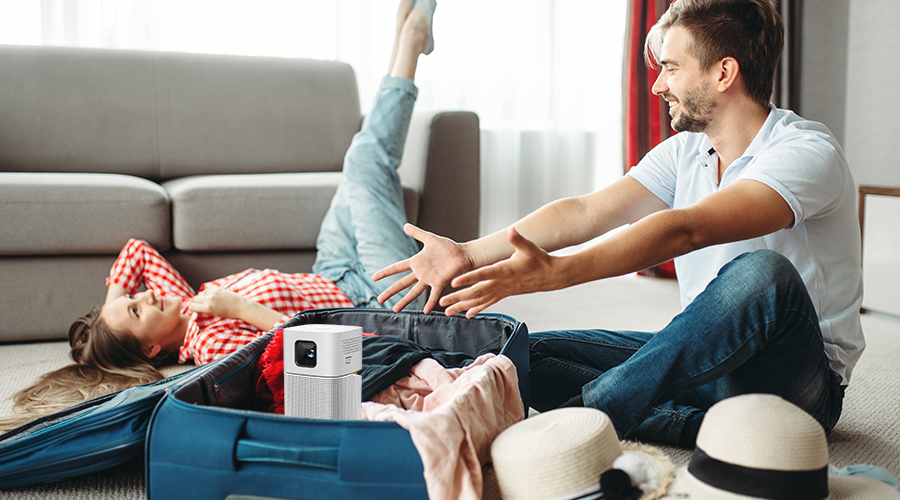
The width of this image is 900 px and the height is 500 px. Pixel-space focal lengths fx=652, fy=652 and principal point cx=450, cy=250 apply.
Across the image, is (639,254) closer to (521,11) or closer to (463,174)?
(463,174)

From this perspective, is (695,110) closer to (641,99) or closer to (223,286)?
(223,286)

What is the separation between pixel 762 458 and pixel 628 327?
1483 mm

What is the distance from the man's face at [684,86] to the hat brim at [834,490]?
62 cm

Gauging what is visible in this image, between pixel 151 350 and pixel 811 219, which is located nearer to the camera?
pixel 811 219

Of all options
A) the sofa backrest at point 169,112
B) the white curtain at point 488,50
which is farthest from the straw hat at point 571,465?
the white curtain at point 488,50

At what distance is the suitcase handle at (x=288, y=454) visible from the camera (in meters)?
0.67

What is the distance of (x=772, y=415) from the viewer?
63cm

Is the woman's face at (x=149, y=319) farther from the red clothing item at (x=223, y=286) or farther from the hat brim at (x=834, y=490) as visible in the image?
the hat brim at (x=834, y=490)

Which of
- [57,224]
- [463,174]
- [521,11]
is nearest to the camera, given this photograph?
[57,224]

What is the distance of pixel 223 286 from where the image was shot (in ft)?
5.74

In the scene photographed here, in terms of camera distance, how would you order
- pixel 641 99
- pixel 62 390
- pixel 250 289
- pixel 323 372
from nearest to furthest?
pixel 323 372, pixel 62 390, pixel 250 289, pixel 641 99

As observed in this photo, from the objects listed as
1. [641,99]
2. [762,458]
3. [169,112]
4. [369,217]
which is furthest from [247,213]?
[641,99]

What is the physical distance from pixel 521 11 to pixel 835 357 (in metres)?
2.68

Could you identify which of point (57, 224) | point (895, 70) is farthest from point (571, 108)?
point (57, 224)
